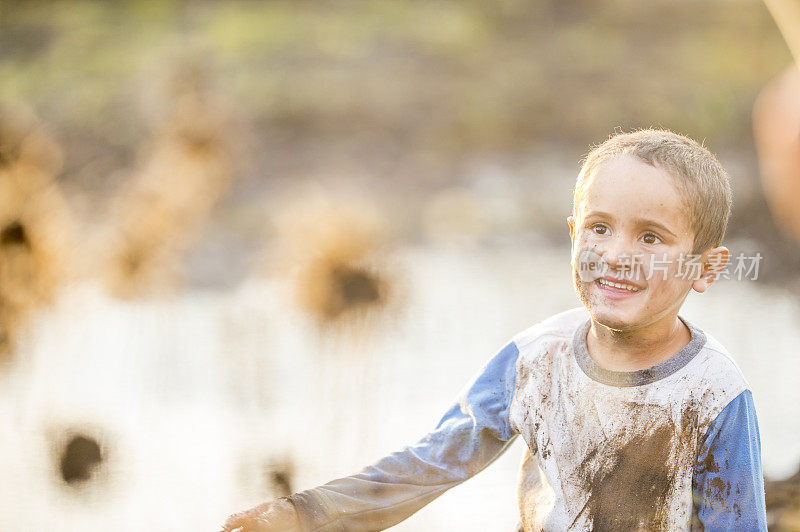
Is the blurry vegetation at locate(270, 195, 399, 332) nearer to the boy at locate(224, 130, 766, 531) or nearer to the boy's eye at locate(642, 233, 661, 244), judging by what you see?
the boy at locate(224, 130, 766, 531)

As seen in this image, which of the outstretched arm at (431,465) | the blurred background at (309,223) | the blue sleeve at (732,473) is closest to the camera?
the blue sleeve at (732,473)

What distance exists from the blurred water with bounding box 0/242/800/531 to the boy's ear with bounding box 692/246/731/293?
0.64 metres

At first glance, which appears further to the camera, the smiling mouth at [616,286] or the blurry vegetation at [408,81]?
the blurry vegetation at [408,81]

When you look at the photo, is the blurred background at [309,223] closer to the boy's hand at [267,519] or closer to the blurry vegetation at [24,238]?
the blurry vegetation at [24,238]

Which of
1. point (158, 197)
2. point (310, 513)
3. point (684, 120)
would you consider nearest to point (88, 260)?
point (158, 197)

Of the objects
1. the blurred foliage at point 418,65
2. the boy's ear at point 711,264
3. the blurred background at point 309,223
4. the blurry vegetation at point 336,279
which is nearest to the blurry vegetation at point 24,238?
the blurred background at point 309,223

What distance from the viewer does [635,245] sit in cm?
124

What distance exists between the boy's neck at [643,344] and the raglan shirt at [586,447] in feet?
0.04

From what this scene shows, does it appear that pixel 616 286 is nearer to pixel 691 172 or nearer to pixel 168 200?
pixel 691 172

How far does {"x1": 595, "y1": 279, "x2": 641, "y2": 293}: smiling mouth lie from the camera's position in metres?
1.23

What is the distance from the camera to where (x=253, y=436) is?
7.89ft

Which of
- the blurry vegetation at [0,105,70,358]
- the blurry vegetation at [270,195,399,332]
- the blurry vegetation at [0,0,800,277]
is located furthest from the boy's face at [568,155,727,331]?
the blurry vegetation at [0,0,800,277]

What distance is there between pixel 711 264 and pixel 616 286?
14cm

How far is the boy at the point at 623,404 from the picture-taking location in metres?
1.22
